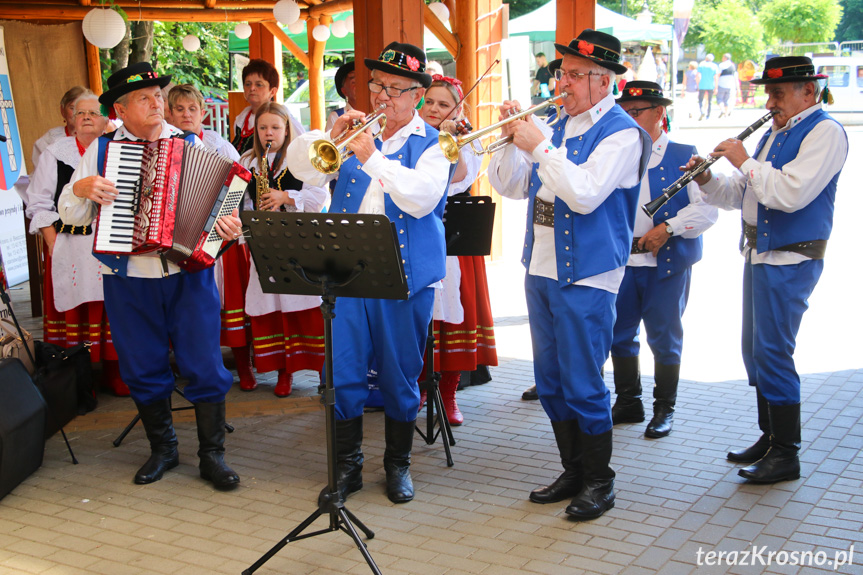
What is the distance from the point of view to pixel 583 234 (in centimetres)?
362

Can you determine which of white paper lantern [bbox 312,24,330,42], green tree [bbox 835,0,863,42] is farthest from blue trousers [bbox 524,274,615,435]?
green tree [bbox 835,0,863,42]

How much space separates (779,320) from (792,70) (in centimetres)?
120

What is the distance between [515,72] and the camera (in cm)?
1623

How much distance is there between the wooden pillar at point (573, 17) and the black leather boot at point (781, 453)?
121 inches

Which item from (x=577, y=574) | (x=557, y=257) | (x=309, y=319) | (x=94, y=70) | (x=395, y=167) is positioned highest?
(x=94, y=70)

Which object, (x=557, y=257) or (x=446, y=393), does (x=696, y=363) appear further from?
(x=557, y=257)

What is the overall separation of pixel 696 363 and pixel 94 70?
7.52 metres

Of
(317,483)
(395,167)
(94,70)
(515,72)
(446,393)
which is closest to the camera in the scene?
(395,167)

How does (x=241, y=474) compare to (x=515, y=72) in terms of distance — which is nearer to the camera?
(x=241, y=474)

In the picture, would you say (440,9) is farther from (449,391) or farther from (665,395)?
(665,395)

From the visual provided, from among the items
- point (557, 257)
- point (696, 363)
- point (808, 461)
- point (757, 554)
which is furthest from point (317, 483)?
point (696, 363)

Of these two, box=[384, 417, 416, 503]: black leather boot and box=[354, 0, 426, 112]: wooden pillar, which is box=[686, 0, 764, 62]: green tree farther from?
box=[384, 417, 416, 503]: black leather boot

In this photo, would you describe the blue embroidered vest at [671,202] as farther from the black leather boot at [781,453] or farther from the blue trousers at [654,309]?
the black leather boot at [781,453]

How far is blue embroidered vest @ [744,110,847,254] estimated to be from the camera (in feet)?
13.0
